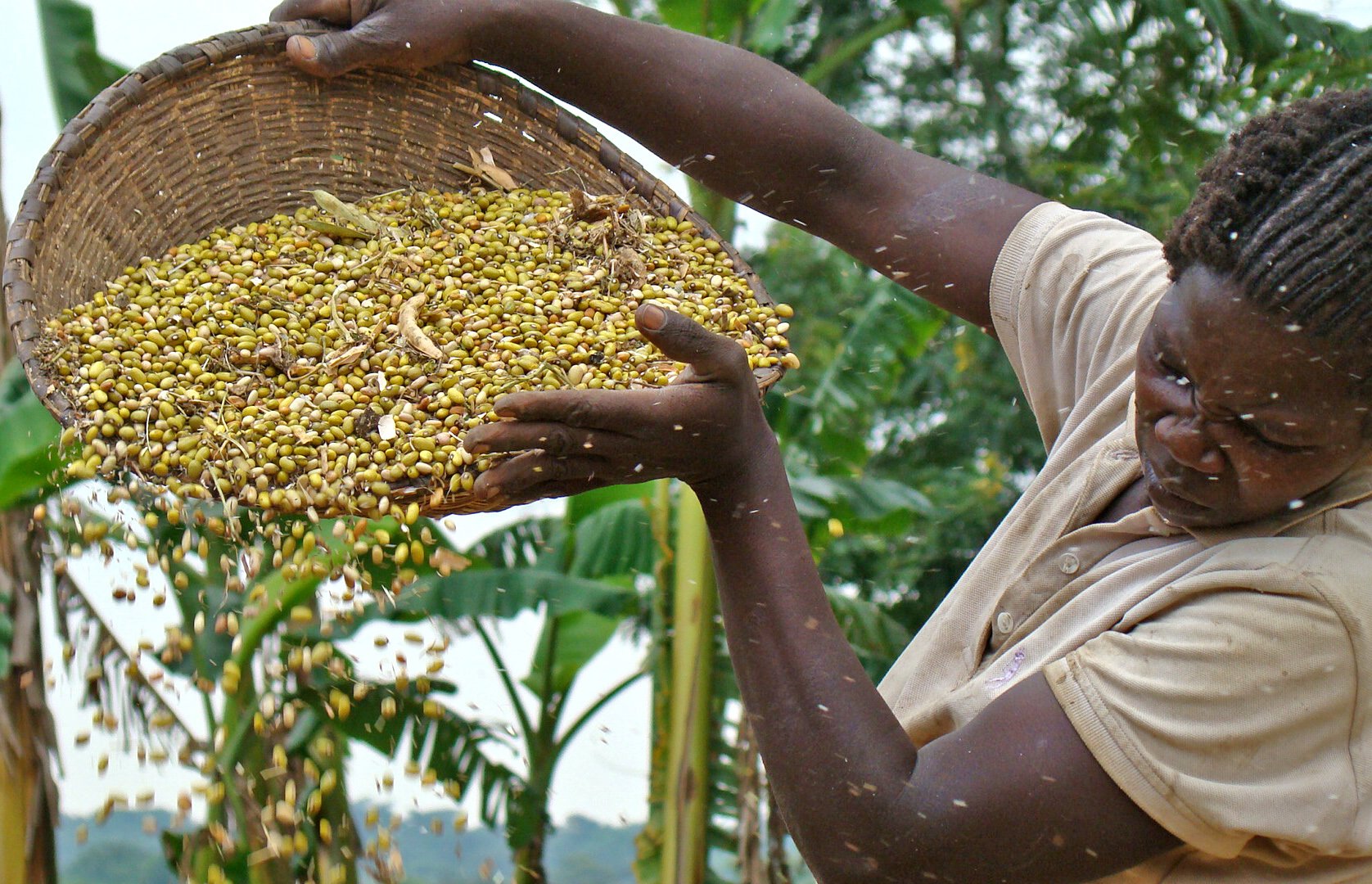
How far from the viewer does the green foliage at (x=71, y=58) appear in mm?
2568

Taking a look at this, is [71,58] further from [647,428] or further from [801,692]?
[801,692]

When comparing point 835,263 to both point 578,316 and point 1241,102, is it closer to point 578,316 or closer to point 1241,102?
point 1241,102

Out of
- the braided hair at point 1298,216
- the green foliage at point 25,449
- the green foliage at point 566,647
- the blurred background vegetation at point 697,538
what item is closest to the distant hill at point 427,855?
the blurred background vegetation at point 697,538

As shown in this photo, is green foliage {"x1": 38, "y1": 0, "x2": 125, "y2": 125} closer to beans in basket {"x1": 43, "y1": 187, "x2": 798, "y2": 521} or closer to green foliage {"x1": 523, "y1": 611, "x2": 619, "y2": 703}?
beans in basket {"x1": 43, "y1": 187, "x2": 798, "y2": 521}

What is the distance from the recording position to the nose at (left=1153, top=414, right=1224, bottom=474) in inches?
38.2

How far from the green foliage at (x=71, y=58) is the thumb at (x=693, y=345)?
6.72 feet

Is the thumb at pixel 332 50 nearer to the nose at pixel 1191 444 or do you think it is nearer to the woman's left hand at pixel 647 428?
the woman's left hand at pixel 647 428

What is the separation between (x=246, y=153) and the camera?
65.2 inches

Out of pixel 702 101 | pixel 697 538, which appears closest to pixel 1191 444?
pixel 702 101

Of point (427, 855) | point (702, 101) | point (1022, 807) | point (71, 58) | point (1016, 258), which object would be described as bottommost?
point (427, 855)

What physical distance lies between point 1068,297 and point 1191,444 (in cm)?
35

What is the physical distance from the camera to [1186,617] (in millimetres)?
979

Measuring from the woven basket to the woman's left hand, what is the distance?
23cm

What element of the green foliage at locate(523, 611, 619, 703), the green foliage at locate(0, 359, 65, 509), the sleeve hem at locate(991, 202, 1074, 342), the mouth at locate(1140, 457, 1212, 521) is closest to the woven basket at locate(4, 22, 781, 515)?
A: the sleeve hem at locate(991, 202, 1074, 342)
